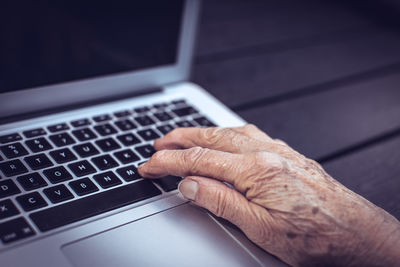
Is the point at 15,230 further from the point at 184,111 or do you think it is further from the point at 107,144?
the point at 184,111

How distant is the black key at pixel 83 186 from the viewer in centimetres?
59

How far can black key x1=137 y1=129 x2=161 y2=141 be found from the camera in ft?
2.41

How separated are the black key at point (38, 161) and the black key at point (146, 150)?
142mm

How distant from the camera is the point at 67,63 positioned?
0.74m

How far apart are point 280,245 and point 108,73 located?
18.1 inches

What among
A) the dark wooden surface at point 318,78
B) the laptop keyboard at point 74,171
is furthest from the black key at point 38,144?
the dark wooden surface at point 318,78

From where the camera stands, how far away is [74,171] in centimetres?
62

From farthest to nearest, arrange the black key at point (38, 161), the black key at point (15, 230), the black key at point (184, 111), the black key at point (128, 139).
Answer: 1. the black key at point (184, 111)
2. the black key at point (128, 139)
3. the black key at point (38, 161)
4. the black key at point (15, 230)

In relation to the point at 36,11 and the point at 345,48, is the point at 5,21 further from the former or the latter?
the point at 345,48

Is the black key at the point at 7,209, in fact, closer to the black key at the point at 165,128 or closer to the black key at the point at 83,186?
the black key at the point at 83,186

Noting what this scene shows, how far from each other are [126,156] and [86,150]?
6cm

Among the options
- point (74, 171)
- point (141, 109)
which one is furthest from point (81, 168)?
point (141, 109)

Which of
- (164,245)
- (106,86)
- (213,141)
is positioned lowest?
(164,245)

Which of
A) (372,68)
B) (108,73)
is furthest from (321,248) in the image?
(372,68)
